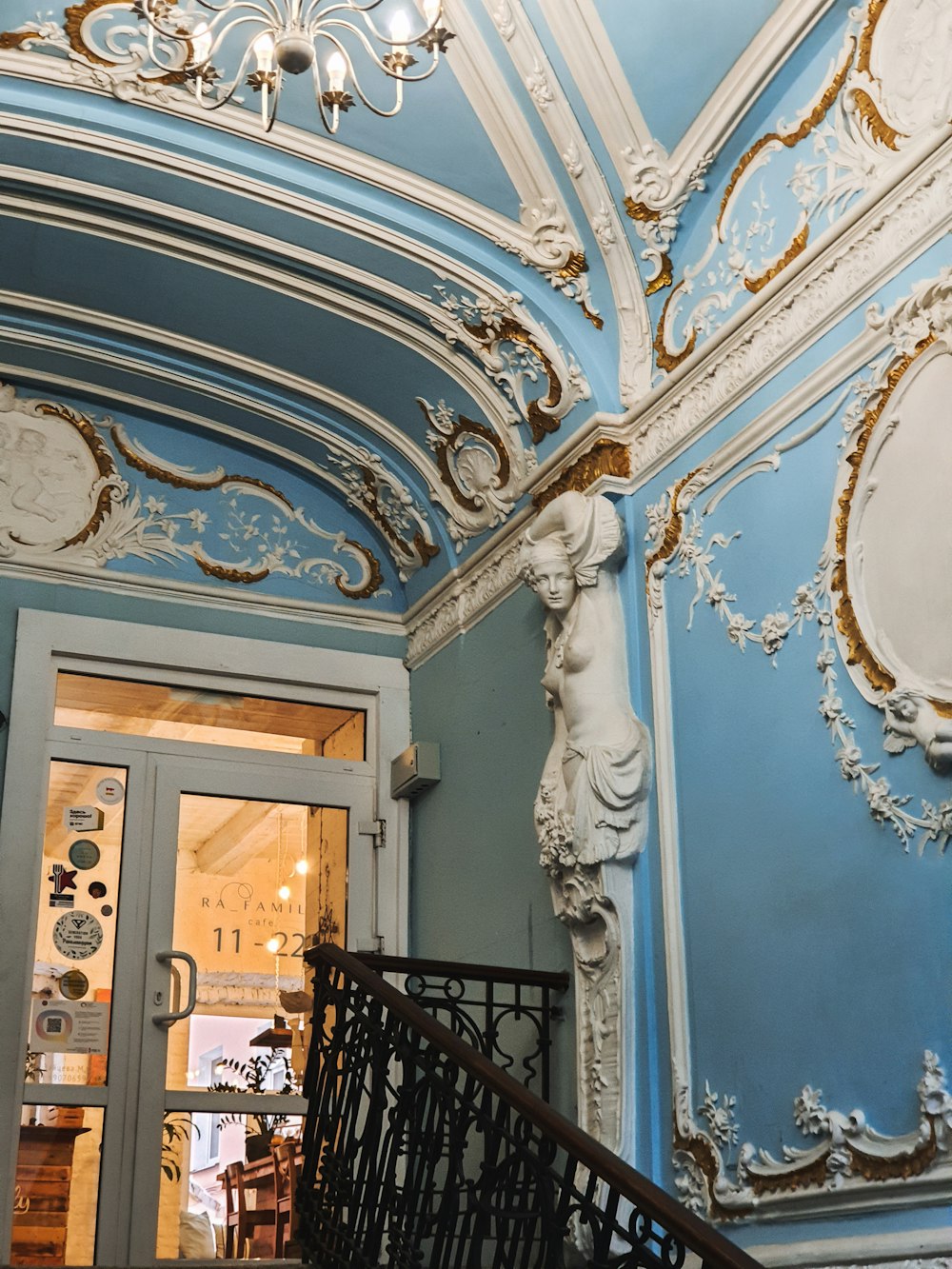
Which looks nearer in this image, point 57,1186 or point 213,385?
point 57,1186

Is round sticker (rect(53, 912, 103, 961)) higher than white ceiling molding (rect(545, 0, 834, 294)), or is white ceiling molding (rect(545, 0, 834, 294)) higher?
white ceiling molding (rect(545, 0, 834, 294))

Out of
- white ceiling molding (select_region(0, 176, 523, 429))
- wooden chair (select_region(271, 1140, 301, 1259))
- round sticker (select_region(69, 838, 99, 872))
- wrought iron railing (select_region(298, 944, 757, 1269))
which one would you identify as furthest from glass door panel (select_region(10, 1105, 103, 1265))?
white ceiling molding (select_region(0, 176, 523, 429))

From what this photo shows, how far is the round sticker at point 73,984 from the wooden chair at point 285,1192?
3.56 ft

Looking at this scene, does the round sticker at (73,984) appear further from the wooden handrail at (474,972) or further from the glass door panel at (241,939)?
the wooden handrail at (474,972)

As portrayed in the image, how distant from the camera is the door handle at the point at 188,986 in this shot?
6.17 m

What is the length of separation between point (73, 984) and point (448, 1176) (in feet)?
9.11

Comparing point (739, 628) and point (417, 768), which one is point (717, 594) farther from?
point (417, 768)

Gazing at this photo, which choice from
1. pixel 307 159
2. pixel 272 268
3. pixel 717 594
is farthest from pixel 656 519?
pixel 272 268

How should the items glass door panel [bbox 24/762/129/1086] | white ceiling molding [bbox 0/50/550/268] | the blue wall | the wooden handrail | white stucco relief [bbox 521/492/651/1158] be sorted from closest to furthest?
1. white stucco relief [bbox 521/492/651/1158]
2. white ceiling molding [bbox 0/50/550/268]
3. the wooden handrail
4. the blue wall
5. glass door panel [bbox 24/762/129/1086]

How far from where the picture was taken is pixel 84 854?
20.7 feet

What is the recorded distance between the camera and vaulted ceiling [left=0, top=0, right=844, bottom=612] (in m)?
5.01

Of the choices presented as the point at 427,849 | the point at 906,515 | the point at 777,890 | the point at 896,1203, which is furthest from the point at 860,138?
the point at 427,849

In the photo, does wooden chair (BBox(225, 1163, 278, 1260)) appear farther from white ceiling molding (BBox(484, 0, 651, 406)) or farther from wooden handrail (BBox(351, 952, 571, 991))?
white ceiling molding (BBox(484, 0, 651, 406))

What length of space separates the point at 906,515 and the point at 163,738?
3851mm
